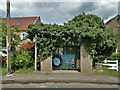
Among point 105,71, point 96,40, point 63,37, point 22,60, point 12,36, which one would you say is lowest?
point 105,71

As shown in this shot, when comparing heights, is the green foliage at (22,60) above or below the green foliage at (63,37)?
below

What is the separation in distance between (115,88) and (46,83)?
11.4 ft

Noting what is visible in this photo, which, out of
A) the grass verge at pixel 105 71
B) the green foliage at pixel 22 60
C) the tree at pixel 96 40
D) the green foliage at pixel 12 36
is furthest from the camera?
the green foliage at pixel 12 36

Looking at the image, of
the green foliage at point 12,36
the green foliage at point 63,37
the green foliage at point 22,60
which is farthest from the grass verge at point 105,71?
the green foliage at point 12,36

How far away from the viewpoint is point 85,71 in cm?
1521

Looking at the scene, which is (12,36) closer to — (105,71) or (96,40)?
(96,40)

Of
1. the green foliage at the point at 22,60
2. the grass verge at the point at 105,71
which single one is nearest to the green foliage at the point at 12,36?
the green foliage at the point at 22,60

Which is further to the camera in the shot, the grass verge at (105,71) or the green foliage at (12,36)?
the green foliage at (12,36)

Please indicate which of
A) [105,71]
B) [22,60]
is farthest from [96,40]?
[22,60]

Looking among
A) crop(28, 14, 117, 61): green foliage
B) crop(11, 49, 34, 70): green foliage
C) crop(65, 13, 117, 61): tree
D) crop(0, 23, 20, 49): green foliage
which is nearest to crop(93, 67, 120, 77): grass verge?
crop(65, 13, 117, 61): tree

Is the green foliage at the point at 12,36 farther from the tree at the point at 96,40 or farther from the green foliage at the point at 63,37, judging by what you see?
the tree at the point at 96,40

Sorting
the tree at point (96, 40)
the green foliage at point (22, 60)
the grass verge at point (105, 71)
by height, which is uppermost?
the tree at point (96, 40)

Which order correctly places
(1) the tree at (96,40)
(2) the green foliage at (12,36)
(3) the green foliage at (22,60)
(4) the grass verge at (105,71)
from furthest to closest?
(2) the green foliage at (12,36), (3) the green foliage at (22,60), (1) the tree at (96,40), (4) the grass verge at (105,71)

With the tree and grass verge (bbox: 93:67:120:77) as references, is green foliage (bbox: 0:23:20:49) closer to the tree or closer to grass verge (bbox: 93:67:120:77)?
the tree
